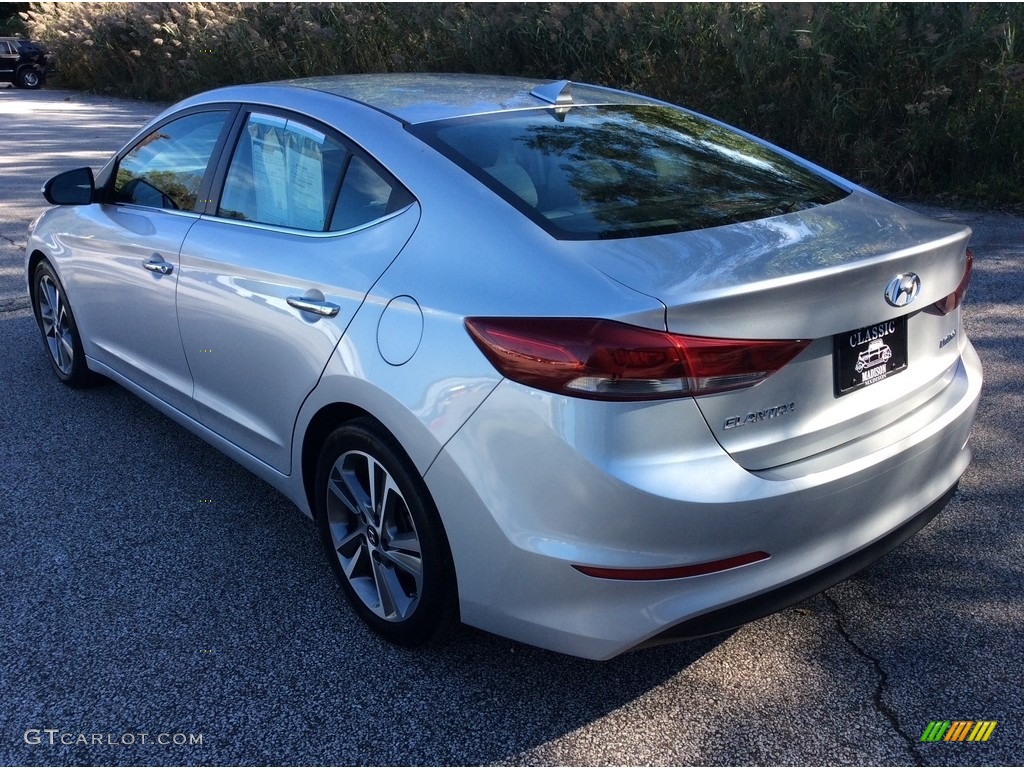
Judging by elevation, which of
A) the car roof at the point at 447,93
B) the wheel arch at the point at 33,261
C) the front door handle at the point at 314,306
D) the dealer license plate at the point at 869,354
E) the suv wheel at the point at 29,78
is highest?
the car roof at the point at 447,93

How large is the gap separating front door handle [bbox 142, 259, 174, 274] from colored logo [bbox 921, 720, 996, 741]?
3.00 meters

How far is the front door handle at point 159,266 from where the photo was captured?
12.3 feet

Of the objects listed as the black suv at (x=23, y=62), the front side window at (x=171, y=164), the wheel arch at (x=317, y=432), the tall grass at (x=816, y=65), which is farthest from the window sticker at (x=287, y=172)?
the black suv at (x=23, y=62)

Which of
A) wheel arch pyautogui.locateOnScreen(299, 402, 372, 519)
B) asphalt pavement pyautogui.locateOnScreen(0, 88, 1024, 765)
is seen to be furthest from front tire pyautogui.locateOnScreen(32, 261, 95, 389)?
wheel arch pyautogui.locateOnScreen(299, 402, 372, 519)

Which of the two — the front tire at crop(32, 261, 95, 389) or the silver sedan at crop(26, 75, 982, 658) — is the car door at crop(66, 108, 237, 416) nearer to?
the silver sedan at crop(26, 75, 982, 658)

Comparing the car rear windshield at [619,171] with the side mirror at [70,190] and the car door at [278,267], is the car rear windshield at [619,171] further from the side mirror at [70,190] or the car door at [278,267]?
the side mirror at [70,190]

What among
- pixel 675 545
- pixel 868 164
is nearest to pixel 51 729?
pixel 675 545

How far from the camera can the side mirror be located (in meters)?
4.45

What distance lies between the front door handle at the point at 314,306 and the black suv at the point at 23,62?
30.9m

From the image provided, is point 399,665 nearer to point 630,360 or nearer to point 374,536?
point 374,536

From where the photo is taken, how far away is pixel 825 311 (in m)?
2.40

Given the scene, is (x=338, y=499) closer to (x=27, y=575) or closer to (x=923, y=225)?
(x=27, y=575)

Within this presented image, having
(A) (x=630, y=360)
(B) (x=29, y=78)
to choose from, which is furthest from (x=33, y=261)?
(B) (x=29, y=78)

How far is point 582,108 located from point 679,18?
851 cm
